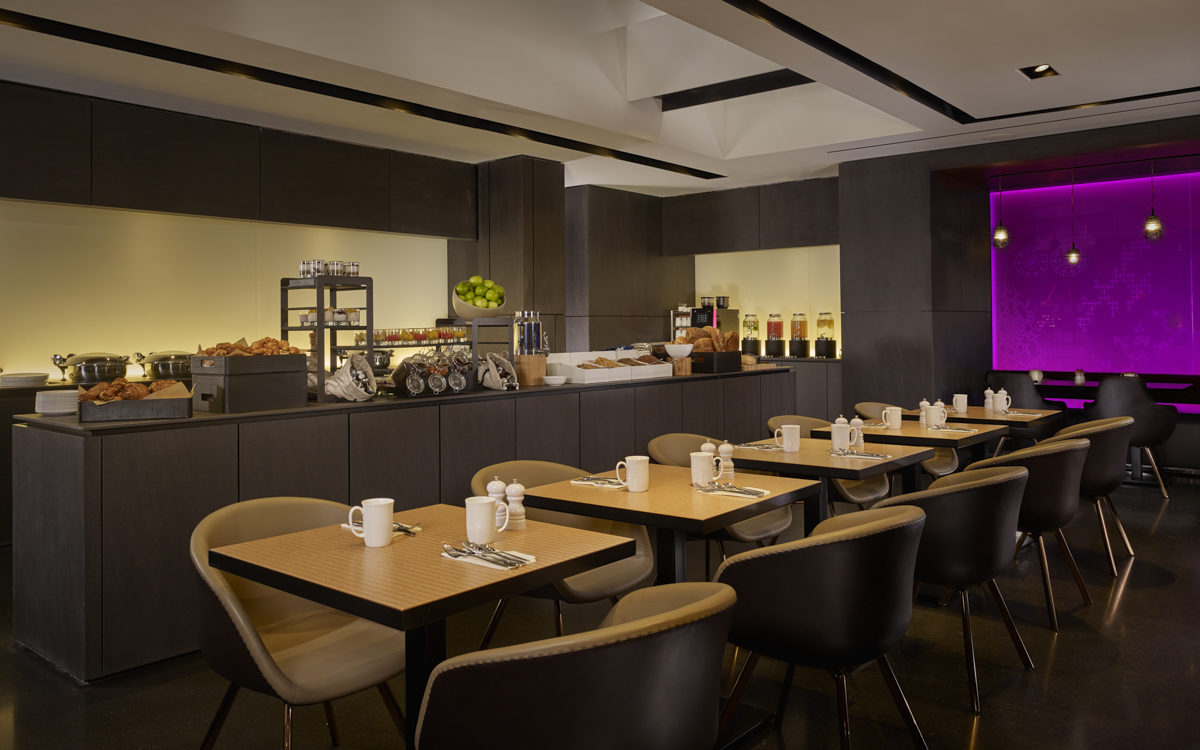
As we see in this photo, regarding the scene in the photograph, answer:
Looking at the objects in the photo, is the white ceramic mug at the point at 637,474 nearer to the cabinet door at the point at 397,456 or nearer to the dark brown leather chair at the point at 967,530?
the dark brown leather chair at the point at 967,530

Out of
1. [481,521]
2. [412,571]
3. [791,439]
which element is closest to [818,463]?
[791,439]

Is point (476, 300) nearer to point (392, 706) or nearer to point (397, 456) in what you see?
point (397, 456)

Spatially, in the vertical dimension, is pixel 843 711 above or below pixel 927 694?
above

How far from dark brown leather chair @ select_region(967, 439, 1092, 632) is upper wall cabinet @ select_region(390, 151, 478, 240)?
Result: 5.54 metres

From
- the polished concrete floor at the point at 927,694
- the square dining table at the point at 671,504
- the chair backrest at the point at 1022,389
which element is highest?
the chair backrest at the point at 1022,389

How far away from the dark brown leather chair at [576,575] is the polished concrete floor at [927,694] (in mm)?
611

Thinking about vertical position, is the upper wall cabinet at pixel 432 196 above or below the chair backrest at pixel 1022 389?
above

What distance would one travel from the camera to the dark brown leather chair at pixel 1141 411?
6824 millimetres

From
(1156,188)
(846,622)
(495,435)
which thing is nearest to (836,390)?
(1156,188)

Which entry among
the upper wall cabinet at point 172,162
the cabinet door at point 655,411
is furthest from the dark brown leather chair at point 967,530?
the upper wall cabinet at point 172,162

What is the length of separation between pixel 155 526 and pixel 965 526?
325 cm

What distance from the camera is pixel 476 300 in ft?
17.5

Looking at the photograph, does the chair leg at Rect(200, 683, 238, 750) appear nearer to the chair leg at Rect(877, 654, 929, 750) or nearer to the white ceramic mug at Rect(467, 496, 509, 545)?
the white ceramic mug at Rect(467, 496, 509, 545)

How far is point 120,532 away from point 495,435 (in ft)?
6.70
